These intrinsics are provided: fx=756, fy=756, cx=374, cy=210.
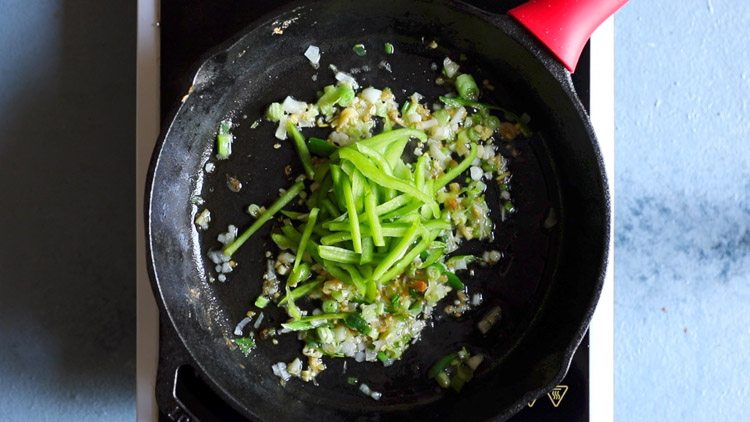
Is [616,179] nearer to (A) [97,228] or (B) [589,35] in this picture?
(B) [589,35]

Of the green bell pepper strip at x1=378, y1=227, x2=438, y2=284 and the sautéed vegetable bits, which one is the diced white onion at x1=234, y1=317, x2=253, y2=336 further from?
the green bell pepper strip at x1=378, y1=227, x2=438, y2=284

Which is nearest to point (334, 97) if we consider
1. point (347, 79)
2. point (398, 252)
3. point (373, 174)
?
point (347, 79)

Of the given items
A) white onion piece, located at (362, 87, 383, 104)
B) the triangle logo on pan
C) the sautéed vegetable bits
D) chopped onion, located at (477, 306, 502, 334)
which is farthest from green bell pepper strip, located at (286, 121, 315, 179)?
the triangle logo on pan

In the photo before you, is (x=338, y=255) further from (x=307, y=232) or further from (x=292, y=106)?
(x=292, y=106)

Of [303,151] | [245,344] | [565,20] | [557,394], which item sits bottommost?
[557,394]

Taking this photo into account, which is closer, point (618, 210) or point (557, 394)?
point (557, 394)
